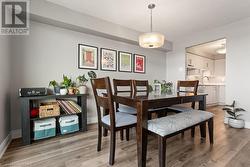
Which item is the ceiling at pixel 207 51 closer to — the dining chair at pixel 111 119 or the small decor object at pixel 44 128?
the dining chair at pixel 111 119

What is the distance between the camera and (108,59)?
3.28 meters

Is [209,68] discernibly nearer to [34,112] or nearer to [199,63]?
[199,63]

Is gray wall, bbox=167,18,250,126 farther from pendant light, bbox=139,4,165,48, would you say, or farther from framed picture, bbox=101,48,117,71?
framed picture, bbox=101,48,117,71

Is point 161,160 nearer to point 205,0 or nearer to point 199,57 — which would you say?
point 205,0

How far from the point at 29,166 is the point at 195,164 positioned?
1.79 metres

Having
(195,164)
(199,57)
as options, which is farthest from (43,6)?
(199,57)

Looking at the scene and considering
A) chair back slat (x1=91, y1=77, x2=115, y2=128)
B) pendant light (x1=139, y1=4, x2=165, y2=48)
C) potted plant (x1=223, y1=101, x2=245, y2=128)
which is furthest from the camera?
potted plant (x1=223, y1=101, x2=245, y2=128)

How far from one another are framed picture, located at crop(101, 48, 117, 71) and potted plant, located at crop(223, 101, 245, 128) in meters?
2.70

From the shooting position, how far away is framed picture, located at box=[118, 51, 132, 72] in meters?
3.51

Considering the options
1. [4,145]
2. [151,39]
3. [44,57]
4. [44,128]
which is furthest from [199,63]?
[4,145]

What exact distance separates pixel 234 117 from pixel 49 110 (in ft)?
11.8

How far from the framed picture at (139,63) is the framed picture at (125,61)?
19cm

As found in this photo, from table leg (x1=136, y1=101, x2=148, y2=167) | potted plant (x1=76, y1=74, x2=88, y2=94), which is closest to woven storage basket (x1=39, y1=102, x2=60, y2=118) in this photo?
potted plant (x1=76, y1=74, x2=88, y2=94)

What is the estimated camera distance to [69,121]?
2.37 meters
